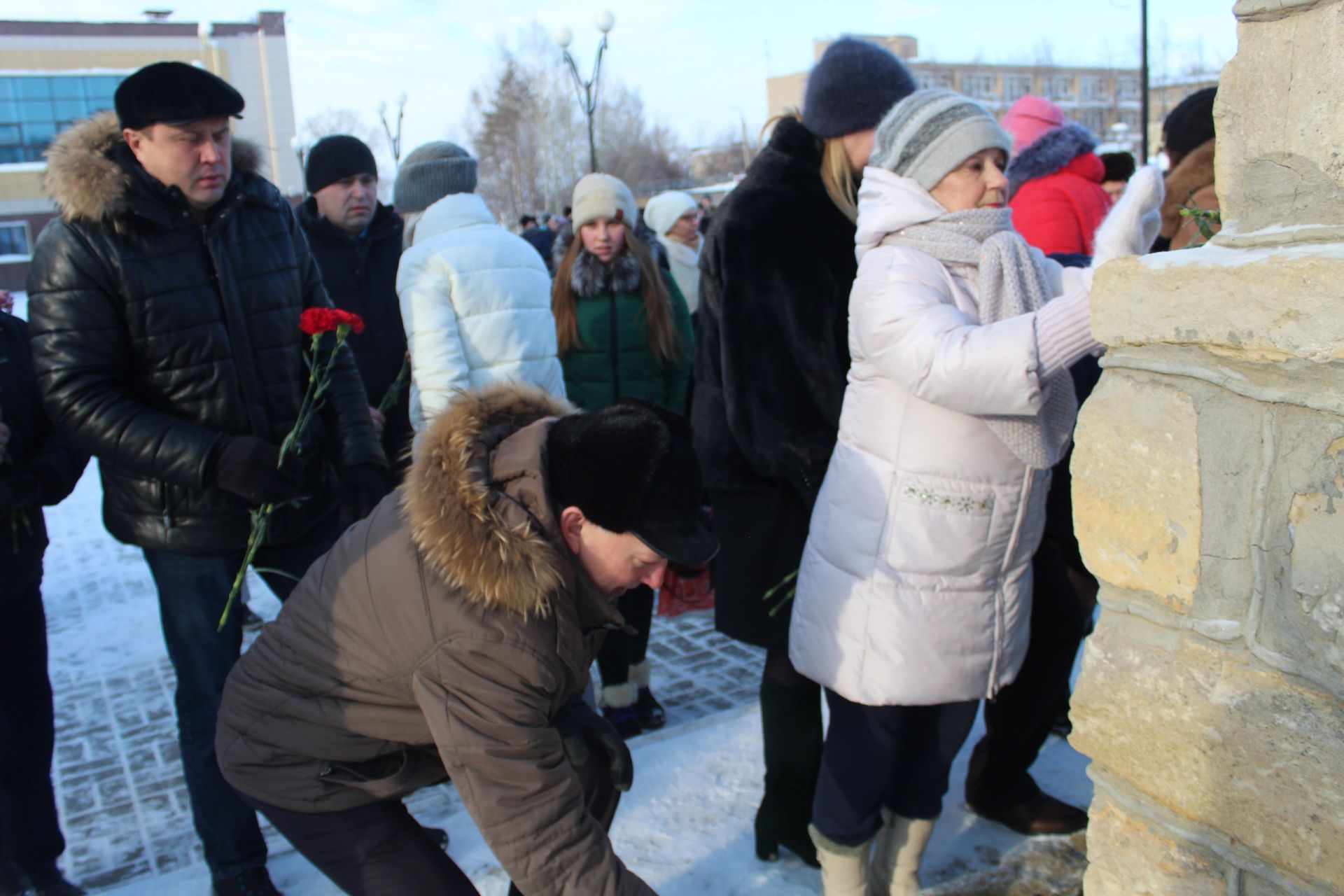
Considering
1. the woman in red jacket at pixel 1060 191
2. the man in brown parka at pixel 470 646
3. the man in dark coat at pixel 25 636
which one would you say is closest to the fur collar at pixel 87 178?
the man in dark coat at pixel 25 636

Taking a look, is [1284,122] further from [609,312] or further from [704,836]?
[609,312]

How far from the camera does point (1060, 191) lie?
3719 mm

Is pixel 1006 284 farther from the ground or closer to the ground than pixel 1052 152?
closer to the ground

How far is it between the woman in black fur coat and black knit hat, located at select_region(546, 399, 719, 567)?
0.74m

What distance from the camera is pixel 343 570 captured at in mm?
1946

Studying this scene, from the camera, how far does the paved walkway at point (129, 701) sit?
3.03 m

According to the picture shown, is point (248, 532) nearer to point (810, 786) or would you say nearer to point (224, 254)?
point (224, 254)

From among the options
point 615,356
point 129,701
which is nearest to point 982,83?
point 615,356

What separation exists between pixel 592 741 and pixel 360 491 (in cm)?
112

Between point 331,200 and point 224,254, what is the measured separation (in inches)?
53.4

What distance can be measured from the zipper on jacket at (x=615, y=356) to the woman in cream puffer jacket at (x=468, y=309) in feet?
1.47

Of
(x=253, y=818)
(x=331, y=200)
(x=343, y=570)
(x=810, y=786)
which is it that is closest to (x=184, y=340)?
(x=343, y=570)

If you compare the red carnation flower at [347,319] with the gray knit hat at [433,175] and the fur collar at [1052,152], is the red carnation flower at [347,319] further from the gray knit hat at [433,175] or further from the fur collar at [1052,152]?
→ the fur collar at [1052,152]

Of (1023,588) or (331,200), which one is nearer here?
(1023,588)
